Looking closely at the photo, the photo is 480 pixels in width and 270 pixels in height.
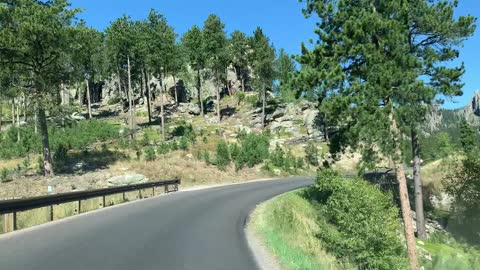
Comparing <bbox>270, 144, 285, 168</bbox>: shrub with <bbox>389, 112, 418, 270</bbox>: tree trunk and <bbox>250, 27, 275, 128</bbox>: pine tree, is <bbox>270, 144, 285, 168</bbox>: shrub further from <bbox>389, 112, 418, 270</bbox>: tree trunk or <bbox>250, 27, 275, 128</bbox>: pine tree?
<bbox>389, 112, 418, 270</bbox>: tree trunk

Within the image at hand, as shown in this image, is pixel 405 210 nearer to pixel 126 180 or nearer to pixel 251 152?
pixel 126 180

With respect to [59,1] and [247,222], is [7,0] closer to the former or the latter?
[59,1]

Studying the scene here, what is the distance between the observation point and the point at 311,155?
54.3 metres

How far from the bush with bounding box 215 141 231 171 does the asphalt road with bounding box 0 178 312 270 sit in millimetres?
27054

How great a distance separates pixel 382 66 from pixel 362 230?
7324mm

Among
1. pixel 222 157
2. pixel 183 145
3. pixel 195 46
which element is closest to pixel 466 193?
pixel 222 157

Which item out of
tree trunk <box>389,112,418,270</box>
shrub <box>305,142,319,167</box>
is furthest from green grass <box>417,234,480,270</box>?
shrub <box>305,142,319,167</box>

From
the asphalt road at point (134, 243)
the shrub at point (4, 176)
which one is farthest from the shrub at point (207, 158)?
the asphalt road at point (134, 243)

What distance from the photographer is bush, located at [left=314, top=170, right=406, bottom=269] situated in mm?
19297

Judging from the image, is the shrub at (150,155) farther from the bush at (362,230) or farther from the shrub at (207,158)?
the bush at (362,230)

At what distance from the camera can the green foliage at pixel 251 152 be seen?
46.3m

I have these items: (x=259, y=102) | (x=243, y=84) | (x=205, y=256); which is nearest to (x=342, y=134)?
(x=205, y=256)

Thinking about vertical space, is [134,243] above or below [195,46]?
below

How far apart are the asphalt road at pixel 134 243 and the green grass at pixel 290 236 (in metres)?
0.68
